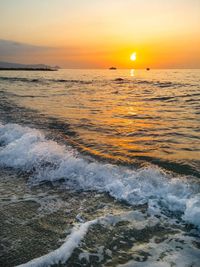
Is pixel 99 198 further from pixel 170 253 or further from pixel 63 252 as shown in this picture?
pixel 170 253

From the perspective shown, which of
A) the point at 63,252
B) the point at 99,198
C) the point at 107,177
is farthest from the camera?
the point at 107,177

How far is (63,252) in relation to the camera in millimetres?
4227

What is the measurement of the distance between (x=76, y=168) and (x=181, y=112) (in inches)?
462

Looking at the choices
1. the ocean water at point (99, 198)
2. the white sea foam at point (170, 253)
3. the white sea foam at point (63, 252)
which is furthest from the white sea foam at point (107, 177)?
the white sea foam at point (63, 252)

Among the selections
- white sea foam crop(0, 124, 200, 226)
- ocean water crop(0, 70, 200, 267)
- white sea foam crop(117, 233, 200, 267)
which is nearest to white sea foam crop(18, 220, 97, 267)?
ocean water crop(0, 70, 200, 267)

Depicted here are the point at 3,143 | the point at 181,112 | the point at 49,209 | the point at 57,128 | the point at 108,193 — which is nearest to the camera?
the point at 49,209

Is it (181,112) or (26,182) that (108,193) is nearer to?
(26,182)

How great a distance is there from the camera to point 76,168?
7762 mm

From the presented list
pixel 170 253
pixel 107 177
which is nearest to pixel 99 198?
pixel 107 177

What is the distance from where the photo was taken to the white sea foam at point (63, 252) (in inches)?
157

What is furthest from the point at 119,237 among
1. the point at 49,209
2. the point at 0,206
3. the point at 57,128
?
the point at 57,128

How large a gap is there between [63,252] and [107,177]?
3.01 m

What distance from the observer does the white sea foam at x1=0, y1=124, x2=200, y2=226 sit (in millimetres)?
5847

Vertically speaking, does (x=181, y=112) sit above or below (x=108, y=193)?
above
